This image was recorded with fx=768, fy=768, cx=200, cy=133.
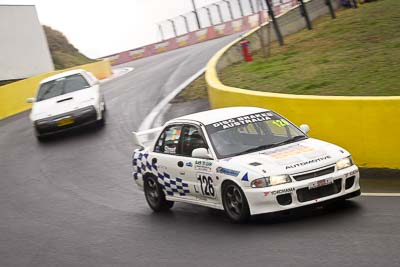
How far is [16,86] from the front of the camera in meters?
28.9

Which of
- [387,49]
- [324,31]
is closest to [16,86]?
[324,31]

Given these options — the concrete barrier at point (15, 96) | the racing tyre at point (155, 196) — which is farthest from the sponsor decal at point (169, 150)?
the concrete barrier at point (15, 96)

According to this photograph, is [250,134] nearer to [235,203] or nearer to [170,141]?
[235,203]

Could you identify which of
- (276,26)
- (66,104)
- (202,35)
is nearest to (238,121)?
(66,104)

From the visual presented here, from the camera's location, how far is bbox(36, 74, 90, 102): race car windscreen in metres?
20.4

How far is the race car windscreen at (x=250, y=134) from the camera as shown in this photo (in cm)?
950

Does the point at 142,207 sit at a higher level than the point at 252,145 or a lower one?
lower

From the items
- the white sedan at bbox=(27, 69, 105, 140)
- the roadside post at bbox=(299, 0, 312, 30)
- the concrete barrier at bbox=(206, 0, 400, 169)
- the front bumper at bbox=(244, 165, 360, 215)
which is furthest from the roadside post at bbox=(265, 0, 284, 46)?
the front bumper at bbox=(244, 165, 360, 215)

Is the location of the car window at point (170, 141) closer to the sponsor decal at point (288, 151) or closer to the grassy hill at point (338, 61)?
the sponsor decal at point (288, 151)

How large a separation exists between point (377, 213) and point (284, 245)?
54.3 inches

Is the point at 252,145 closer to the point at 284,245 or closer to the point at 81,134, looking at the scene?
the point at 284,245

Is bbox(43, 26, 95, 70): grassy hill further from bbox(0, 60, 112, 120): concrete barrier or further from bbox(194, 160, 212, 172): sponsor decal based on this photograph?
bbox(194, 160, 212, 172): sponsor decal

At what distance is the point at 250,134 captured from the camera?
974cm

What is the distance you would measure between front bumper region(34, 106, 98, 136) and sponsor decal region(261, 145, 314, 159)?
1087 cm
